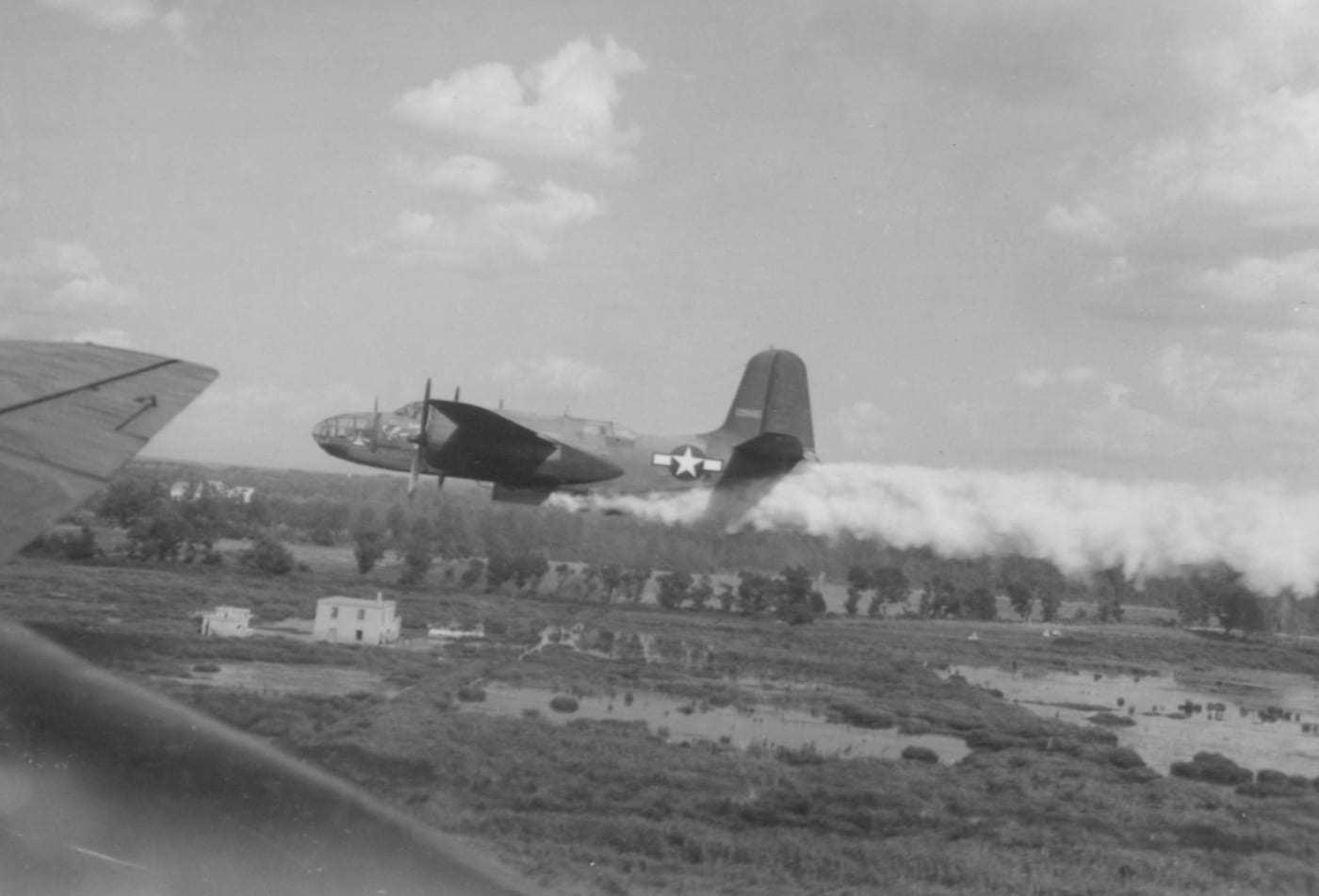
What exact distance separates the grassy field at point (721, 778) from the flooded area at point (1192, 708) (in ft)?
1.30

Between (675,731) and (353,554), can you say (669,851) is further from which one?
(353,554)

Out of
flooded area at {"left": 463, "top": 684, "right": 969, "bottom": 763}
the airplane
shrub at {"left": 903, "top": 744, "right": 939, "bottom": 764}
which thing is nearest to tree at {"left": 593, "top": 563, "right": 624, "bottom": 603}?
flooded area at {"left": 463, "top": 684, "right": 969, "bottom": 763}

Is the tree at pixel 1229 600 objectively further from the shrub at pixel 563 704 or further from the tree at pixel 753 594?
the shrub at pixel 563 704

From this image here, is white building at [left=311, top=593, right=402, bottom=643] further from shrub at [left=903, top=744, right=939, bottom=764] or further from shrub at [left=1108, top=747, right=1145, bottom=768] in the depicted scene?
shrub at [left=1108, top=747, right=1145, bottom=768]

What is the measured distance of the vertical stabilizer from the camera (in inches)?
734

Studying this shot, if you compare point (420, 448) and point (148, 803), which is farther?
point (420, 448)

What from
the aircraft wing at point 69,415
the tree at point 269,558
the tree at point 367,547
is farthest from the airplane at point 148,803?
the tree at point 367,547

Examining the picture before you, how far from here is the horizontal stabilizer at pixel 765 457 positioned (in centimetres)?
1714

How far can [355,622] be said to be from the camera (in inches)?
418

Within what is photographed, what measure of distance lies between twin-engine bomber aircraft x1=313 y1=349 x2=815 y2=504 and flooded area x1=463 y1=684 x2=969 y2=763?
27.5 ft

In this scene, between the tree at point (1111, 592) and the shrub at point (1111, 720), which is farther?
the tree at point (1111, 592)

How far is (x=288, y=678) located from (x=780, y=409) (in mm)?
11711

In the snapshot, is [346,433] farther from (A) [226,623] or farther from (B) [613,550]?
(A) [226,623]

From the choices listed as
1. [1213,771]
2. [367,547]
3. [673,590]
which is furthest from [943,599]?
[367,547]
